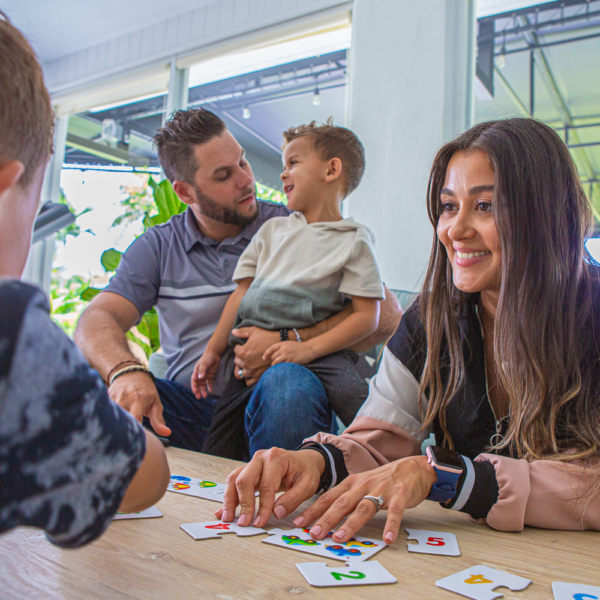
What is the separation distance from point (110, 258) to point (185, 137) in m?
1.37

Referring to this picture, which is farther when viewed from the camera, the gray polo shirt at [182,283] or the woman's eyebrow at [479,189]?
the gray polo shirt at [182,283]

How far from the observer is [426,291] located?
1348mm

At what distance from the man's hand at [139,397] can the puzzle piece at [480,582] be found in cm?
98

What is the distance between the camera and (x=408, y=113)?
10.4 ft

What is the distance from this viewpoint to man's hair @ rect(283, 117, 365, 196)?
2156 mm

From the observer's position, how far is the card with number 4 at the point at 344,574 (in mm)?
634

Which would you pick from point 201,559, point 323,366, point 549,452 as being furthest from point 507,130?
point 201,559

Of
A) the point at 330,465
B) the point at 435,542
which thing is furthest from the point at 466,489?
the point at 330,465

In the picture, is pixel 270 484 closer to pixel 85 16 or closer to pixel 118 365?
pixel 118 365

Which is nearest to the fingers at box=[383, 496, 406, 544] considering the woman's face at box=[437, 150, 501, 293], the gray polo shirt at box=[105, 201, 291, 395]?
the woman's face at box=[437, 150, 501, 293]

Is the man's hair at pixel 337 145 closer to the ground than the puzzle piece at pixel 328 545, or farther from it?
farther from it

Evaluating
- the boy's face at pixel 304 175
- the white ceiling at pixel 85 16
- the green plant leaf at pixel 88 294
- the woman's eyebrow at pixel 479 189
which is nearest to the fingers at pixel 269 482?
the woman's eyebrow at pixel 479 189

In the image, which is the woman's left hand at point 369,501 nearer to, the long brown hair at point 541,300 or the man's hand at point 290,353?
the long brown hair at point 541,300

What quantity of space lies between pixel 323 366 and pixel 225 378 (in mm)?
402
